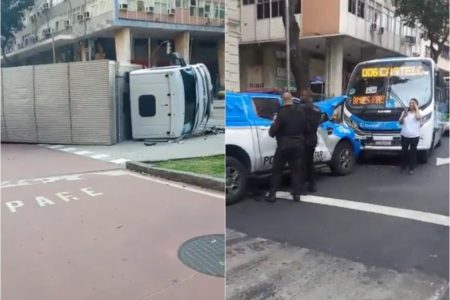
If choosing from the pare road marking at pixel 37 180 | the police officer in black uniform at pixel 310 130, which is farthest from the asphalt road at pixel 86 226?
the police officer in black uniform at pixel 310 130

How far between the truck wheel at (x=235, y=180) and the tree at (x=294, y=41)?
22cm

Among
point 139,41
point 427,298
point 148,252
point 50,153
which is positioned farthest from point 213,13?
point 427,298

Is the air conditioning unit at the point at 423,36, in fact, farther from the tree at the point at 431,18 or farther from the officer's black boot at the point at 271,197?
the officer's black boot at the point at 271,197

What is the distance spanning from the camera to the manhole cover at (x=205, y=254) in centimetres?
138

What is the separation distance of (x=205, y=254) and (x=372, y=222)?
636mm

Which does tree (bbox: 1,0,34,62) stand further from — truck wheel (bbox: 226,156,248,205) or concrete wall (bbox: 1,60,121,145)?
truck wheel (bbox: 226,156,248,205)

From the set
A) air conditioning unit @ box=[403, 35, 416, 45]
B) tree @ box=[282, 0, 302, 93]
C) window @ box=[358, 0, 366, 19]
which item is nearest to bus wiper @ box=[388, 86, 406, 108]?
air conditioning unit @ box=[403, 35, 416, 45]

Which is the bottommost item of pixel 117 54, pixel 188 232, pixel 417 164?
pixel 188 232

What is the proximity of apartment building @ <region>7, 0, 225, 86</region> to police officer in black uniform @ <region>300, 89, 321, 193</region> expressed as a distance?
0.19 metres

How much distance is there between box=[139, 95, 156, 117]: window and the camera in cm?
108

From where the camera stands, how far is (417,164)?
1272 mm

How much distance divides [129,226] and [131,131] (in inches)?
14.2

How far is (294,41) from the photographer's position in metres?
0.93

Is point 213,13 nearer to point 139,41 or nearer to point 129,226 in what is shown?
point 139,41
